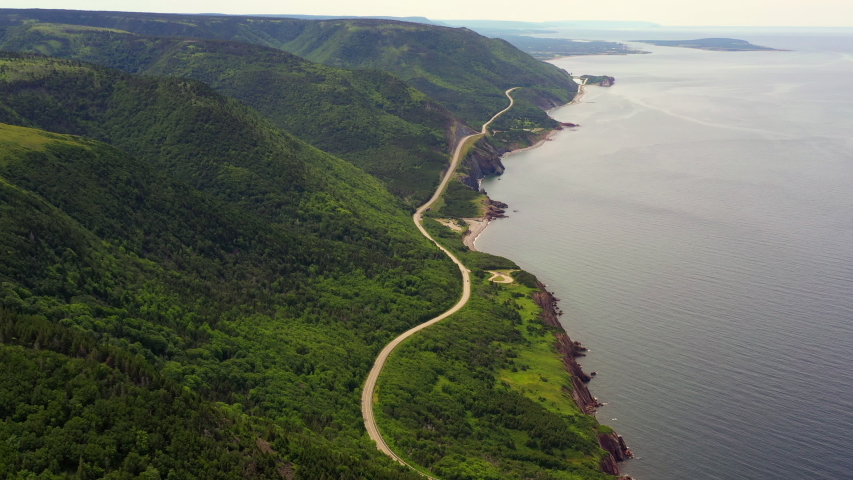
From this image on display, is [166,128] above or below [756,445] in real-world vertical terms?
above

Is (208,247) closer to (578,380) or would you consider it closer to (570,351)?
(570,351)

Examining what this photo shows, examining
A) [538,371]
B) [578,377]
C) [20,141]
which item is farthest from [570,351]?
[20,141]

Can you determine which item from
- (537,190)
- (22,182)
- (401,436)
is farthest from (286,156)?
(401,436)

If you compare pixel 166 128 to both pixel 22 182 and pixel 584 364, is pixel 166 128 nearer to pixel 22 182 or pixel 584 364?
pixel 22 182

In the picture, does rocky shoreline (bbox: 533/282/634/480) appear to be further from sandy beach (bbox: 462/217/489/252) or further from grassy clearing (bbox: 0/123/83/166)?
grassy clearing (bbox: 0/123/83/166)

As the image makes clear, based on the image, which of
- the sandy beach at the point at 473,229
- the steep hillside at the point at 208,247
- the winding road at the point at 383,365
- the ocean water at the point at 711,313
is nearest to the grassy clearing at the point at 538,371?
the ocean water at the point at 711,313

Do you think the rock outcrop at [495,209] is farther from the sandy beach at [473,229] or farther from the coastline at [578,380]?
the coastline at [578,380]

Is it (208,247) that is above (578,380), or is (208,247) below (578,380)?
above
